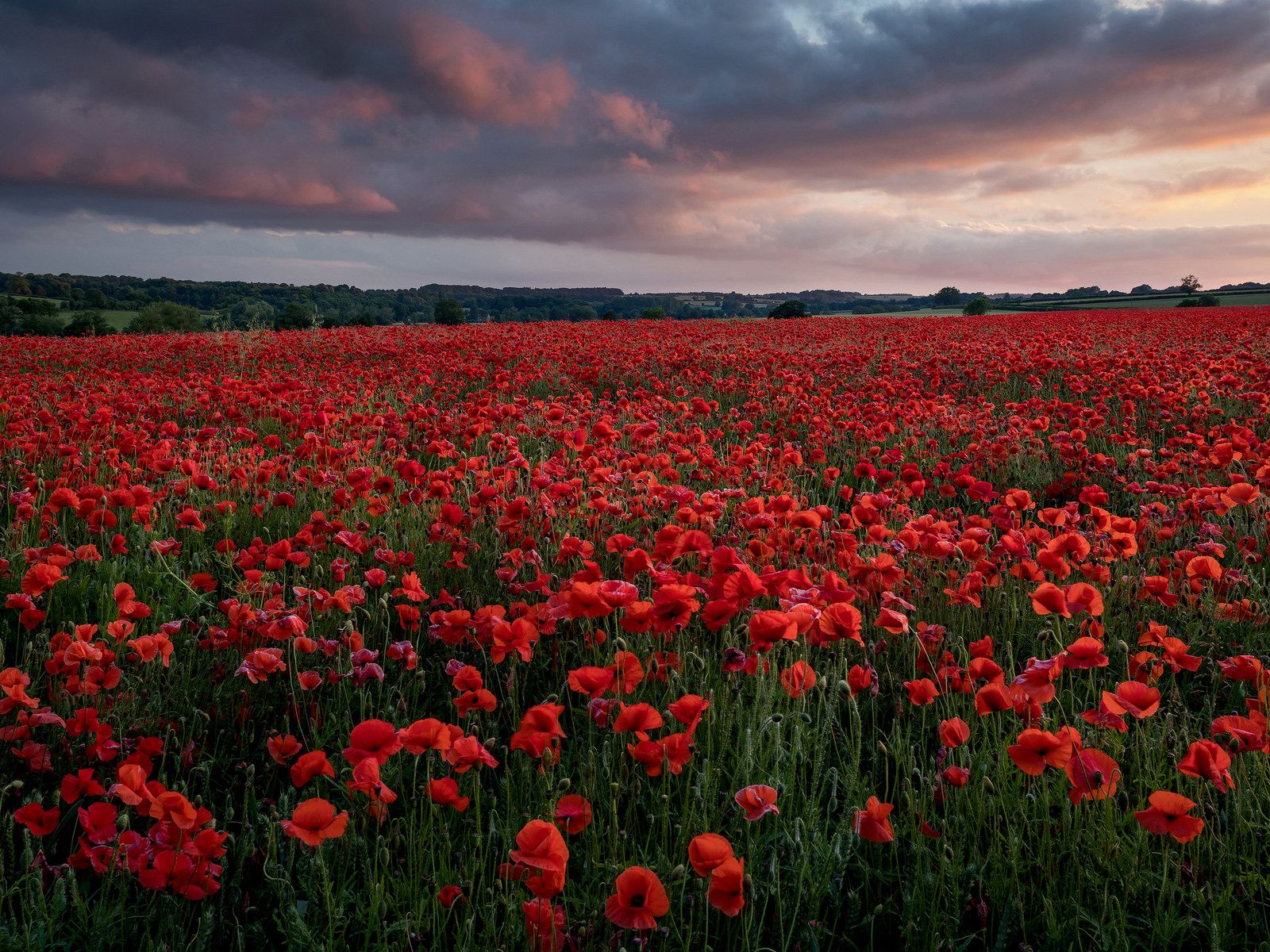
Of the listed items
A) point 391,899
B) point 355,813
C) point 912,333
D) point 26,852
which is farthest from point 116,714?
point 912,333

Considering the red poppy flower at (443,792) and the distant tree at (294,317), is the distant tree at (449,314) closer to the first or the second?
the distant tree at (294,317)

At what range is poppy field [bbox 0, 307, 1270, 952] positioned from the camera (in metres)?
1.84

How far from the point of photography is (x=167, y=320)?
34.1 metres

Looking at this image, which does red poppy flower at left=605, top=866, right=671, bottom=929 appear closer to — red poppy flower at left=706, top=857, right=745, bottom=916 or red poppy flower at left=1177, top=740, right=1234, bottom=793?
red poppy flower at left=706, top=857, right=745, bottom=916

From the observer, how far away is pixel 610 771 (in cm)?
232

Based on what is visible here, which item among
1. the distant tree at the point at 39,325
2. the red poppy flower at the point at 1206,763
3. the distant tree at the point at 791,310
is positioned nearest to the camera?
the red poppy flower at the point at 1206,763

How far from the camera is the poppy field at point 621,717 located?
6.03 feet

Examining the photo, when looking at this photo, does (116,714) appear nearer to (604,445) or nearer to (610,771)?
(610,771)

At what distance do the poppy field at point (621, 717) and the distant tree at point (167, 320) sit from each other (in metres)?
31.1

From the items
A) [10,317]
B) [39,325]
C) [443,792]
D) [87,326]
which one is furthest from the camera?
[10,317]

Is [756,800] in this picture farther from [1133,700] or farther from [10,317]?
[10,317]

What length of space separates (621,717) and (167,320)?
39.2 m

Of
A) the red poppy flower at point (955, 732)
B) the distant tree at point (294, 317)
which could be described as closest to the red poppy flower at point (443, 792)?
the red poppy flower at point (955, 732)

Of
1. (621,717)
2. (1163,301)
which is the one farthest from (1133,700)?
(1163,301)
